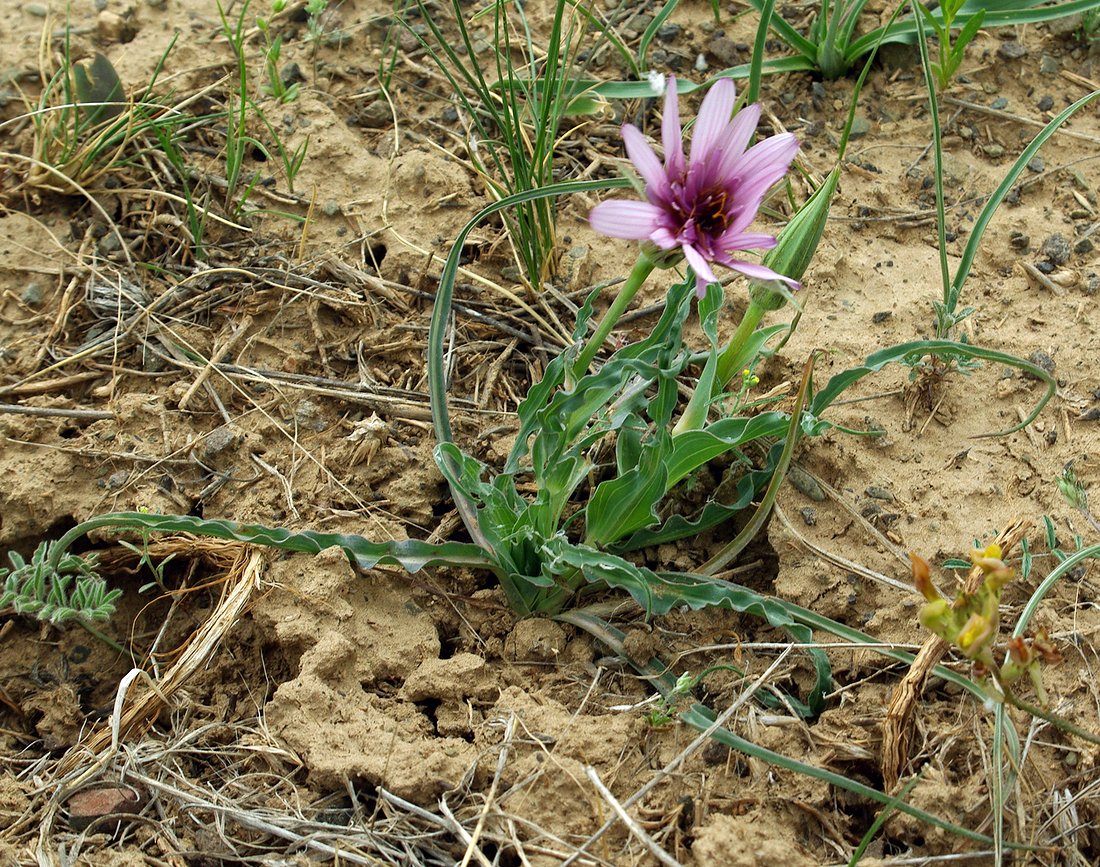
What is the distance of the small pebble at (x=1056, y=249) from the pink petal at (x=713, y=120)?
1273mm

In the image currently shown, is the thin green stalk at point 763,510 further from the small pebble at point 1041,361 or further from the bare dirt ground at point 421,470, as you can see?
the small pebble at point 1041,361

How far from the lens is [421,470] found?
2.45m

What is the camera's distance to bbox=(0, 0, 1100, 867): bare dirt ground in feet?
6.20

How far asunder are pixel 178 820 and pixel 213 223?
5.42 ft

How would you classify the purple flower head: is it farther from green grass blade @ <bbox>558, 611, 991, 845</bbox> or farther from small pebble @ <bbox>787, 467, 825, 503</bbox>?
green grass blade @ <bbox>558, 611, 991, 845</bbox>

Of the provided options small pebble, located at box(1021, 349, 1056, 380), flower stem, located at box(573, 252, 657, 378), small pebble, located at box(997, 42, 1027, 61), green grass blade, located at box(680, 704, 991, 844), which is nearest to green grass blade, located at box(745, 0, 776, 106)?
flower stem, located at box(573, 252, 657, 378)

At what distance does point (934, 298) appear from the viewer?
8.66 ft

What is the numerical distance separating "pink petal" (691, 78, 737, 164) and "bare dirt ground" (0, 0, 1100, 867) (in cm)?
82

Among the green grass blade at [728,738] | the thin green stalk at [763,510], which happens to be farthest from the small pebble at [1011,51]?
the green grass blade at [728,738]

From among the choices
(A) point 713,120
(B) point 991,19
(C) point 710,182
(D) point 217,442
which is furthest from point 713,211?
(B) point 991,19

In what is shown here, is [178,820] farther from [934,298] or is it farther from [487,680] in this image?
[934,298]

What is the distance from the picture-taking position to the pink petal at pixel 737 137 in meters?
1.85

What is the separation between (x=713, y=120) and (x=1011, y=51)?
1.77 m

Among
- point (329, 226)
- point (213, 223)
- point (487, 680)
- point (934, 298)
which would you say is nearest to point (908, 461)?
point (934, 298)
